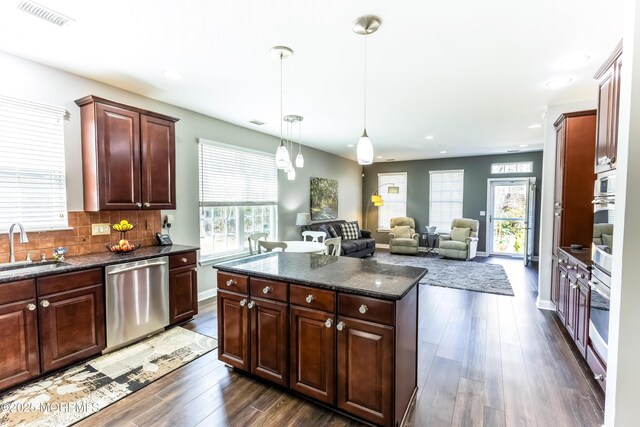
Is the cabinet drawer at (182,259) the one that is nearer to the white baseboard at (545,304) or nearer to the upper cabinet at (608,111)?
the upper cabinet at (608,111)

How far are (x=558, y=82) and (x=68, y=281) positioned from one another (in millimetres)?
5010

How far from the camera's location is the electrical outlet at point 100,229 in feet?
10.0

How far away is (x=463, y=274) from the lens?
5.74 meters

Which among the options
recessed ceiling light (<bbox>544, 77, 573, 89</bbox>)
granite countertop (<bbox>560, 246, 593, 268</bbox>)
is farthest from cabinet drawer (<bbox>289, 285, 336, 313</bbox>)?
recessed ceiling light (<bbox>544, 77, 573, 89</bbox>)

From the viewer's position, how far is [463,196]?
807cm

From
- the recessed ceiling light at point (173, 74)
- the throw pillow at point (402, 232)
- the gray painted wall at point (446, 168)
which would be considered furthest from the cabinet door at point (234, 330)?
the gray painted wall at point (446, 168)

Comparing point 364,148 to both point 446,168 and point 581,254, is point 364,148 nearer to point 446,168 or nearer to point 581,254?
point 581,254

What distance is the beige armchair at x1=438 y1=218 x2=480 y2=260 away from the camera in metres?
7.04

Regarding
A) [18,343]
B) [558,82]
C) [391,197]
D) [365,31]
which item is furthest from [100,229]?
[391,197]

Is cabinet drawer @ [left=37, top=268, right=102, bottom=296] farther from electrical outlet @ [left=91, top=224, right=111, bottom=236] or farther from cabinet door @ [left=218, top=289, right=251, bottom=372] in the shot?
cabinet door @ [left=218, top=289, right=251, bottom=372]

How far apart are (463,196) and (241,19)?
7582mm

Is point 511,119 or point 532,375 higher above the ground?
point 511,119

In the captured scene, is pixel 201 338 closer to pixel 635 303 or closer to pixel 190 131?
pixel 190 131

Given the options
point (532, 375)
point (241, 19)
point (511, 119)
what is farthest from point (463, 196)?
point (241, 19)
